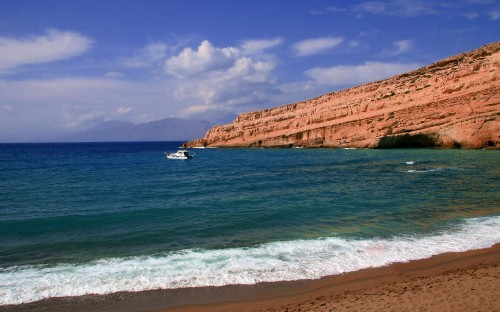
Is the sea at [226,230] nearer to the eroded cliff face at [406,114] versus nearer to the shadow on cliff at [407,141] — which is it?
the eroded cliff face at [406,114]

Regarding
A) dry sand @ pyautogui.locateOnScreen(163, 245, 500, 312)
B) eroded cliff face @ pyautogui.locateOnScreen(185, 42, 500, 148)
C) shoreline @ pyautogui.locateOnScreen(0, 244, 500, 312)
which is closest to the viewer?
dry sand @ pyautogui.locateOnScreen(163, 245, 500, 312)

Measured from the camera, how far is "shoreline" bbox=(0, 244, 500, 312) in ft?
23.5

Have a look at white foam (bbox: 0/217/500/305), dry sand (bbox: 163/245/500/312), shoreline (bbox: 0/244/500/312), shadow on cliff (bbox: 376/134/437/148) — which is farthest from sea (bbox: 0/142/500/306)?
shadow on cliff (bbox: 376/134/437/148)

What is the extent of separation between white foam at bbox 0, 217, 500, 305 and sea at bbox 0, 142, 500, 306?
31mm

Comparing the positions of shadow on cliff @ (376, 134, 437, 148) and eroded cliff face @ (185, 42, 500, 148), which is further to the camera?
shadow on cliff @ (376, 134, 437, 148)

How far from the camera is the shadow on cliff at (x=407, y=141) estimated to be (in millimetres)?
50000

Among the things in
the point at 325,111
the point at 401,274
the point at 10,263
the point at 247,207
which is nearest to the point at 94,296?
the point at 10,263

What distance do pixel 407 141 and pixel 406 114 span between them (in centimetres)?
395

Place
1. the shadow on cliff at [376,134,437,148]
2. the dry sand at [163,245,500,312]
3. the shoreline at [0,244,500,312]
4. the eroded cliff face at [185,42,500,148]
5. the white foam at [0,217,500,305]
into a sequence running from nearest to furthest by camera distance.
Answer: the dry sand at [163,245,500,312] → the shoreline at [0,244,500,312] → the white foam at [0,217,500,305] → the eroded cliff face at [185,42,500,148] → the shadow on cliff at [376,134,437,148]

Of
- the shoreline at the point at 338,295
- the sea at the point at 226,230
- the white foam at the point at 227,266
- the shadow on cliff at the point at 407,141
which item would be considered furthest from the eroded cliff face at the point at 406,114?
the shoreline at the point at 338,295

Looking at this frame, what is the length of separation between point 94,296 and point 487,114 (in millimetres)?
47611

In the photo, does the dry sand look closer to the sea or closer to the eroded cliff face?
the sea

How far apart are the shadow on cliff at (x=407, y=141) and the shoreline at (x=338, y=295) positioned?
44903 millimetres

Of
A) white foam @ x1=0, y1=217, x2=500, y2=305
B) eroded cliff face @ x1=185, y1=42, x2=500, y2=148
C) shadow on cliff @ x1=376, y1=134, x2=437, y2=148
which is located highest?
eroded cliff face @ x1=185, y1=42, x2=500, y2=148
